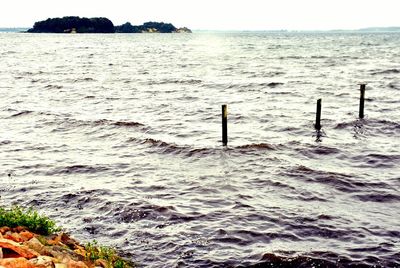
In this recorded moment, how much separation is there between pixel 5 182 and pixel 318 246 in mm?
12400

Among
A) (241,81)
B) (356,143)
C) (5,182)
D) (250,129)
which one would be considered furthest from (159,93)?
(5,182)

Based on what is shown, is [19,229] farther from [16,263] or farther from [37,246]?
[16,263]

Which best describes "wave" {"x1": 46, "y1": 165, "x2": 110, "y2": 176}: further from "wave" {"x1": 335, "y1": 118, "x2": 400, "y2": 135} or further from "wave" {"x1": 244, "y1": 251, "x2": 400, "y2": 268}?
"wave" {"x1": 335, "y1": 118, "x2": 400, "y2": 135}

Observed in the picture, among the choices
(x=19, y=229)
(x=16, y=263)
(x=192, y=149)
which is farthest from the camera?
(x=192, y=149)

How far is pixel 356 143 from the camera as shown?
22938 mm

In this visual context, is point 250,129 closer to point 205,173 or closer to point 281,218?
point 205,173

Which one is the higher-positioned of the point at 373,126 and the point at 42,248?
the point at 42,248

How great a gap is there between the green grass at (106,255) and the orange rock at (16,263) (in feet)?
7.76

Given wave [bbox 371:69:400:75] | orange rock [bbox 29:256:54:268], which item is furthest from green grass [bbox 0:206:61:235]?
wave [bbox 371:69:400:75]

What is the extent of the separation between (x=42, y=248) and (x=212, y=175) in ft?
32.2

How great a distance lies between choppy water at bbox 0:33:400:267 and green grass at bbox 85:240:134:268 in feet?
1.55

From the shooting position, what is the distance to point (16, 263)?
7531 millimetres

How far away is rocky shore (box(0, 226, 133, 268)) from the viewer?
806 cm

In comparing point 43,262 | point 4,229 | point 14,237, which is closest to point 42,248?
point 14,237
